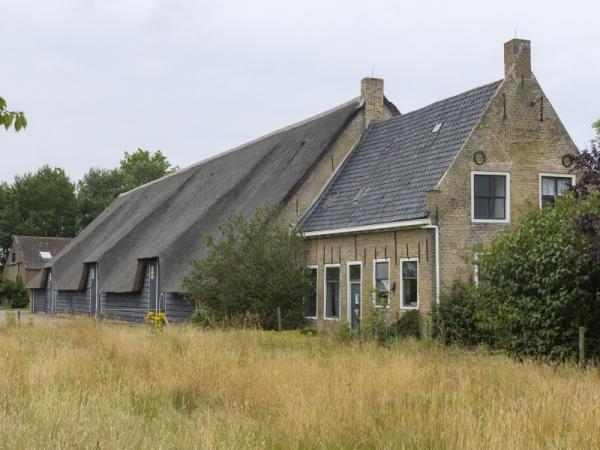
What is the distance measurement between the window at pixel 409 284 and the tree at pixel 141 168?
57445mm

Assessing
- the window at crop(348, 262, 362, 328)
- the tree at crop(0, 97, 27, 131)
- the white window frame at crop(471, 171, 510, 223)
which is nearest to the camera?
the tree at crop(0, 97, 27, 131)

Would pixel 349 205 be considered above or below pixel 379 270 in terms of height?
above

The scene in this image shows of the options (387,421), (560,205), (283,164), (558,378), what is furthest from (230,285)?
(387,421)

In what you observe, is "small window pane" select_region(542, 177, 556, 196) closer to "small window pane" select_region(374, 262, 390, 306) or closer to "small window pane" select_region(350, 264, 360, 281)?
"small window pane" select_region(374, 262, 390, 306)

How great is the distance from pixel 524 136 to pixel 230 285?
29.6ft

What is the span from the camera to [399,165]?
24.4m

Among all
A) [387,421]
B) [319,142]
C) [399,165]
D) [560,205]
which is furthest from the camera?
[319,142]

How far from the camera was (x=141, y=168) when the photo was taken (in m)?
78.3

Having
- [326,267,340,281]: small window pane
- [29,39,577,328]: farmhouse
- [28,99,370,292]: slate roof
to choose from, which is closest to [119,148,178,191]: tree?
[28,99,370,292]: slate roof

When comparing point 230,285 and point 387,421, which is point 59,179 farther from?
point 387,421

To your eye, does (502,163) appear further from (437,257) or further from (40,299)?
(40,299)

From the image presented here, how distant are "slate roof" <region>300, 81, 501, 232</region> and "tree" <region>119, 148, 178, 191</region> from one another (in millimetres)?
51399

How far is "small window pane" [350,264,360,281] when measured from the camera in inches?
923

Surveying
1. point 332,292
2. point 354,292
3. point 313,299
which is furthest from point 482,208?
point 313,299
